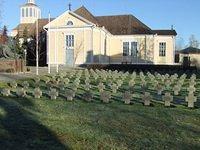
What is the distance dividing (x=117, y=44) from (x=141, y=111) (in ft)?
125

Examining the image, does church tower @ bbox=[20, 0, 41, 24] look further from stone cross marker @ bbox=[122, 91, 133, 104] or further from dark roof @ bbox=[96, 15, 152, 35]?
stone cross marker @ bbox=[122, 91, 133, 104]

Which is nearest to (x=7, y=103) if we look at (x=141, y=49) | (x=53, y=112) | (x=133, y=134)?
(x=53, y=112)

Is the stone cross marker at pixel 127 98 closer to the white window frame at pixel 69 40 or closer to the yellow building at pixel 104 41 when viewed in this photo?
the yellow building at pixel 104 41

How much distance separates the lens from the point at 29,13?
80688 millimetres

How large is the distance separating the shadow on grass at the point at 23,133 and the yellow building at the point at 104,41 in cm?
3276

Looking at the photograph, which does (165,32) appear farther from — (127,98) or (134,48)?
(127,98)

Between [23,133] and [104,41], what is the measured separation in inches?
1589

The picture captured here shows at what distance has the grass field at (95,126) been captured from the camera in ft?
30.0

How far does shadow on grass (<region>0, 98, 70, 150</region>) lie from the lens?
29.3 feet

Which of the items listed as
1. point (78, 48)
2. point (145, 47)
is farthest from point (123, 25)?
point (78, 48)

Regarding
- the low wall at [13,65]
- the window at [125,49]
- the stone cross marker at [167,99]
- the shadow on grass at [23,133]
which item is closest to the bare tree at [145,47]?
the window at [125,49]

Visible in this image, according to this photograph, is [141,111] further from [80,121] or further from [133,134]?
[133,134]

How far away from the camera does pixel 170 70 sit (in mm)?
41469

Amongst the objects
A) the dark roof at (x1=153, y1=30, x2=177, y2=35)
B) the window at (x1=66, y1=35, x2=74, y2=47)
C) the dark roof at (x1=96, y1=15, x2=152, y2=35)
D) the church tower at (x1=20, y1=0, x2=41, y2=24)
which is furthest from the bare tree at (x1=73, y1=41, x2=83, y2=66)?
the church tower at (x1=20, y1=0, x2=41, y2=24)
